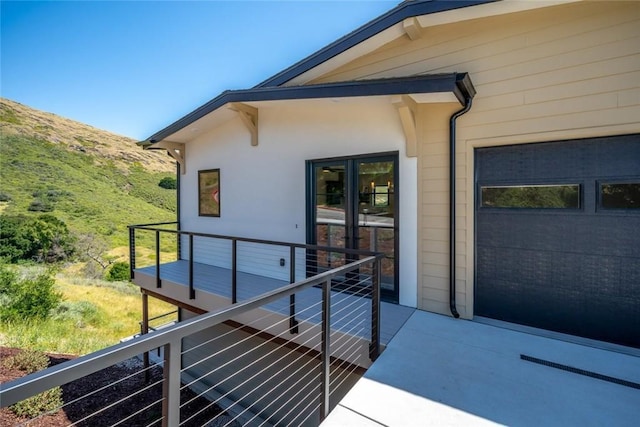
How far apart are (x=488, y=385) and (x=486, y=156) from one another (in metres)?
2.60

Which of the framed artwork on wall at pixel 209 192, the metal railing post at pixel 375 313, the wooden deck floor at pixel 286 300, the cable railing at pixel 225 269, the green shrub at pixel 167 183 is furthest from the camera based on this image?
the green shrub at pixel 167 183

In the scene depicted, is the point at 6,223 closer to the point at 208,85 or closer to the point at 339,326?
the point at 208,85

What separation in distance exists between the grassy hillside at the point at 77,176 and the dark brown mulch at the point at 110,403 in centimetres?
1361

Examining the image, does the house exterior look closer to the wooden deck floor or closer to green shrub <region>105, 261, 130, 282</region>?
the wooden deck floor

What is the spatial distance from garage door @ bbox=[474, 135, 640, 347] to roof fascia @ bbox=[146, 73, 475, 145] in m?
1.01

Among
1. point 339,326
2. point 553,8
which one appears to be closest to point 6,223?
point 339,326

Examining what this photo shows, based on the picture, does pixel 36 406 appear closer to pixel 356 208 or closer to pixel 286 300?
pixel 286 300

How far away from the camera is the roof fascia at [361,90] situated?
345 cm

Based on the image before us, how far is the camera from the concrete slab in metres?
2.31

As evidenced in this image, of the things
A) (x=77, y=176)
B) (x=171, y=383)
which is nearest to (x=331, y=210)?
(x=171, y=383)

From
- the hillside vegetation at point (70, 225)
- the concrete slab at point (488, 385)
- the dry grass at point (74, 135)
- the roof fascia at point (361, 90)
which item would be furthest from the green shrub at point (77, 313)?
the dry grass at point (74, 135)

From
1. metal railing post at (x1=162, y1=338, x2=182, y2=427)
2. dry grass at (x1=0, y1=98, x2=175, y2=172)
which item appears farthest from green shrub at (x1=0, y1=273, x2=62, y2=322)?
dry grass at (x1=0, y1=98, x2=175, y2=172)

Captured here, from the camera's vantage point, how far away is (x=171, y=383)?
1.29 meters

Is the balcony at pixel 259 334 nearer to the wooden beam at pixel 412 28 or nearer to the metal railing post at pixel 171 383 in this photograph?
the metal railing post at pixel 171 383
